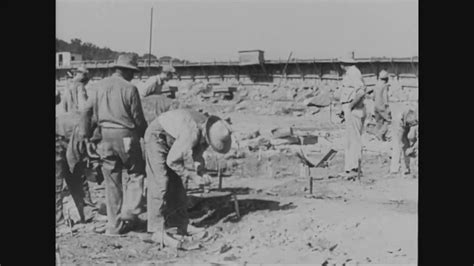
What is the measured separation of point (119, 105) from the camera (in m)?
7.38

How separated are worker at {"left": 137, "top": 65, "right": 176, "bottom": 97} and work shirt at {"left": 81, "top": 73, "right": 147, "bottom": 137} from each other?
0.40 ft

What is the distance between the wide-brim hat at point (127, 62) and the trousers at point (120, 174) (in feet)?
2.18

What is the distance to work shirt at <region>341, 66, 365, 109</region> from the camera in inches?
306

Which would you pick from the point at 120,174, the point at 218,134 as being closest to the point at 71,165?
the point at 120,174

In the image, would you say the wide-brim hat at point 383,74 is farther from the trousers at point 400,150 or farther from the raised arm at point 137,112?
the raised arm at point 137,112

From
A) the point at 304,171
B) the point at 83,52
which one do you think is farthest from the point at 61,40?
the point at 304,171

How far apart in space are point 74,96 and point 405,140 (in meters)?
3.69

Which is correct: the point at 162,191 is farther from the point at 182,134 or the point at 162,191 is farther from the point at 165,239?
the point at 182,134

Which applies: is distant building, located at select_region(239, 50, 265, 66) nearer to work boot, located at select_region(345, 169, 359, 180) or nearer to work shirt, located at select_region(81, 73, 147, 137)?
work shirt, located at select_region(81, 73, 147, 137)

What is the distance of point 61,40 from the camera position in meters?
7.53

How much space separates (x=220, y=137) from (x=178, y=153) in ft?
1.56

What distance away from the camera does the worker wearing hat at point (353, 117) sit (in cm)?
778

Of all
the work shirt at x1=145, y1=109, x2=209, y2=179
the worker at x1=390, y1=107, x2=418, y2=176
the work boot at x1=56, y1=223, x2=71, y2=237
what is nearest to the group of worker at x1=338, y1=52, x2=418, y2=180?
the worker at x1=390, y1=107, x2=418, y2=176

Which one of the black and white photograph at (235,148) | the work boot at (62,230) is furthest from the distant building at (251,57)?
the work boot at (62,230)
